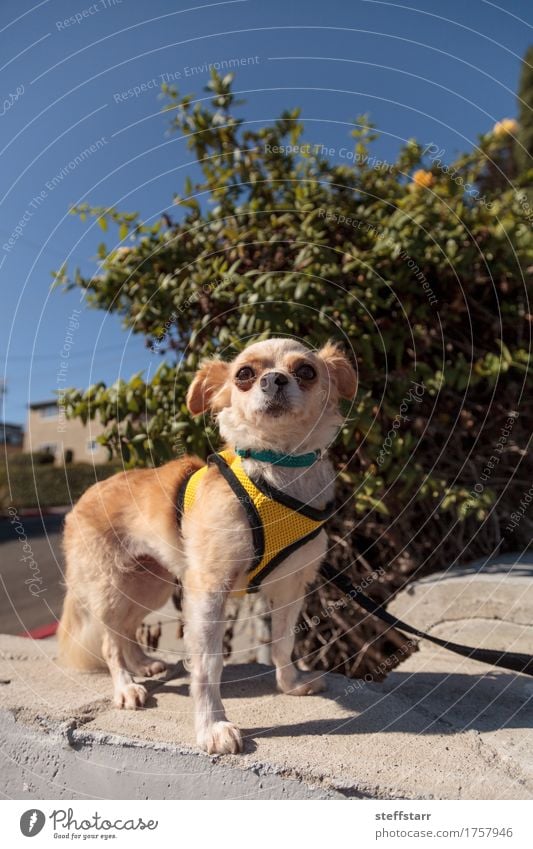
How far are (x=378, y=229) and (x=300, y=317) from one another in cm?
91

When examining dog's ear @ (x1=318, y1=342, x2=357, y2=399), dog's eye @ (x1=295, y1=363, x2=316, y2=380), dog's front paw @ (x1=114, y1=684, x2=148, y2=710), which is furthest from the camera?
dog's ear @ (x1=318, y1=342, x2=357, y2=399)

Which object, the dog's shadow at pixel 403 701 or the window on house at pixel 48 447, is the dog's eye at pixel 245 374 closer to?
the dog's shadow at pixel 403 701

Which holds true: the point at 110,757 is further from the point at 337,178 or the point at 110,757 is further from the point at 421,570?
the point at 337,178

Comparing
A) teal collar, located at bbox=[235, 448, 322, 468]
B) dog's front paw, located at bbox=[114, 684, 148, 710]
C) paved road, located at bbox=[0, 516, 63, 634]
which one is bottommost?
paved road, located at bbox=[0, 516, 63, 634]

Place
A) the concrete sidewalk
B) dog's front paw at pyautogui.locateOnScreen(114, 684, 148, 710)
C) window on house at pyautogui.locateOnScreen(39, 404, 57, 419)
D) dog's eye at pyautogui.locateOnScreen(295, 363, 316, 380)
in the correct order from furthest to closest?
window on house at pyautogui.locateOnScreen(39, 404, 57, 419)
dog's front paw at pyautogui.locateOnScreen(114, 684, 148, 710)
dog's eye at pyautogui.locateOnScreen(295, 363, 316, 380)
the concrete sidewalk

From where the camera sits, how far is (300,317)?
319cm

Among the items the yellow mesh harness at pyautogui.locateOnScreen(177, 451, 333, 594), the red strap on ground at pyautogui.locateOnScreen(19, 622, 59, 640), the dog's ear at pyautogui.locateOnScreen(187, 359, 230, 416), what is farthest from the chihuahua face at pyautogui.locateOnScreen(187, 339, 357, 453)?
the red strap on ground at pyautogui.locateOnScreen(19, 622, 59, 640)

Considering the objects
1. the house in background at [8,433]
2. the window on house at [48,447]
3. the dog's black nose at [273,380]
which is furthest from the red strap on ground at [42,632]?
the window on house at [48,447]

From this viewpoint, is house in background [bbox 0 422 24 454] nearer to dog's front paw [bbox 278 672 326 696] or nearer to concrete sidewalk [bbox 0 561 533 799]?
Answer: concrete sidewalk [bbox 0 561 533 799]

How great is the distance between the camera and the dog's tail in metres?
2.98

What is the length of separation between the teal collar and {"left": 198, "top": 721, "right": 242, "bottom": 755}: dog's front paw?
3.49ft

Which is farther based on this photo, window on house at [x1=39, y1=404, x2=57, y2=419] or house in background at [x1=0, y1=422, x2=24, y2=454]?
window on house at [x1=39, y1=404, x2=57, y2=419]

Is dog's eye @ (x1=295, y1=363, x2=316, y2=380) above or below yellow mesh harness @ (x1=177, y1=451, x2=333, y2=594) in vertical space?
above
